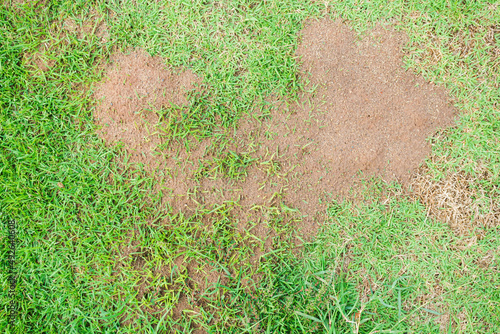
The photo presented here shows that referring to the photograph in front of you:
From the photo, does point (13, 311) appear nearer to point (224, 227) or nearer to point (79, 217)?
point (79, 217)

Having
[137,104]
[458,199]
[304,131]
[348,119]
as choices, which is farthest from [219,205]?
[458,199]

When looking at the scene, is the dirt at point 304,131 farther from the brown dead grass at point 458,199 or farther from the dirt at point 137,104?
the brown dead grass at point 458,199

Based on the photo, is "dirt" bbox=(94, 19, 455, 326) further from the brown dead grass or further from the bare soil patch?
the brown dead grass

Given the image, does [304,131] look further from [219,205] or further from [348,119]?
[219,205]

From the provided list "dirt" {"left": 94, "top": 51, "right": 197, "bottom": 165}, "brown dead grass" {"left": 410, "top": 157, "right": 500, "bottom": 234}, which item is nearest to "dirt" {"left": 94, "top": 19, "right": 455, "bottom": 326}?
"dirt" {"left": 94, "top": 51, "right": 197, "bottom": 165}

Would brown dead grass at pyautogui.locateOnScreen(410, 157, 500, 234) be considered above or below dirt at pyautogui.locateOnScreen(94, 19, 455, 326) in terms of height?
below

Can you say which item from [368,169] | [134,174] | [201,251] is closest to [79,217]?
[134,174]
